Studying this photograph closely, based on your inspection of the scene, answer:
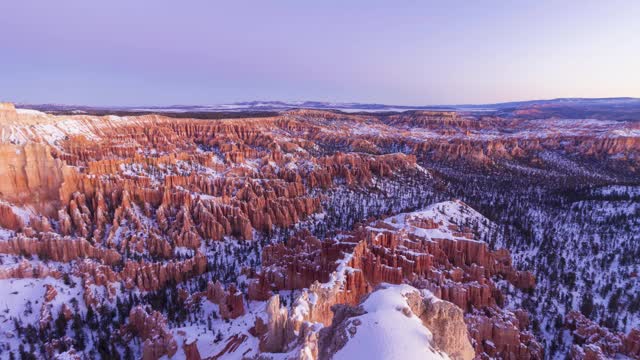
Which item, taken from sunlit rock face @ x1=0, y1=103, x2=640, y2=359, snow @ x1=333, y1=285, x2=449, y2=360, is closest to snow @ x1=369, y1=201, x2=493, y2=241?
sunlit rock face @ x1=0, y1=103, x2=640, y2=359

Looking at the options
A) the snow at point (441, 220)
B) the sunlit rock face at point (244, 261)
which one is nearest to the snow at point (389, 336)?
the sunlit rock face at point (244, 261)

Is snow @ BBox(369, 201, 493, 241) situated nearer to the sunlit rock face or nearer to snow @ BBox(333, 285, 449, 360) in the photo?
the sunlit rock face

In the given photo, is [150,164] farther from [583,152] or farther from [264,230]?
[583,152]

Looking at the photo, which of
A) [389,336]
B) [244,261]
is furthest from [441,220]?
[389,336]

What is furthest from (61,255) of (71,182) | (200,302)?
(200,302)

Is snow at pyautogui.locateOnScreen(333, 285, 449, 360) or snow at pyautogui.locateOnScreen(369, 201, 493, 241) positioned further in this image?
snow at pyautogui.locateOnScreen(369, 201, 493, 241)

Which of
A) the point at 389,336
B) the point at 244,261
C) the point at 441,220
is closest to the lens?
the point at 389,336

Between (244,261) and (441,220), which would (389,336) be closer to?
(244,261)
